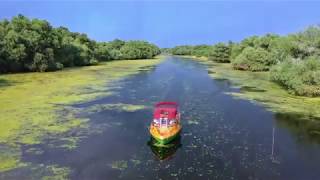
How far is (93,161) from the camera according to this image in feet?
58.0

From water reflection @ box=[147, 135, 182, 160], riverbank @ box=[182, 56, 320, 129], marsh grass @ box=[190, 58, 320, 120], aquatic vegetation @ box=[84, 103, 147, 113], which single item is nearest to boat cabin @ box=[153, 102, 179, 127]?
water reflection @ box=[147, 135, 182, 160]

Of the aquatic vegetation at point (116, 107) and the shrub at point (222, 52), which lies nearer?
the aquatic vegetation at point (116, 107)

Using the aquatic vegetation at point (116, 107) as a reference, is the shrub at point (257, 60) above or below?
above

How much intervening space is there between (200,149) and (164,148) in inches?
70.0

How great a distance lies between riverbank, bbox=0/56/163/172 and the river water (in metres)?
1.43

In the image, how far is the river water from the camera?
1667cm

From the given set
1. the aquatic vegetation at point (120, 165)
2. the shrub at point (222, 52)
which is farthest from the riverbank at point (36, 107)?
the shrub at point (222, 52)

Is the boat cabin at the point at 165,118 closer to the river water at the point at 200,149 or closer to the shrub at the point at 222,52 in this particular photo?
the river water at the point at 200,149

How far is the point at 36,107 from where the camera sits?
94.3 ft

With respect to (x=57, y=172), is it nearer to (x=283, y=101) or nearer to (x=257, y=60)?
(x=283, y=101)

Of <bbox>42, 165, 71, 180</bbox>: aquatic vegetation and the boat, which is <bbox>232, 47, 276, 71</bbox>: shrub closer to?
the boat

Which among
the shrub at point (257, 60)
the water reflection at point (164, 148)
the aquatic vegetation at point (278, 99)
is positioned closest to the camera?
the water reflection at point (164, 148)

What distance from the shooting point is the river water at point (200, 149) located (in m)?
16.7

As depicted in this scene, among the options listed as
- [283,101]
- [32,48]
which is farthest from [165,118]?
[32,48]
